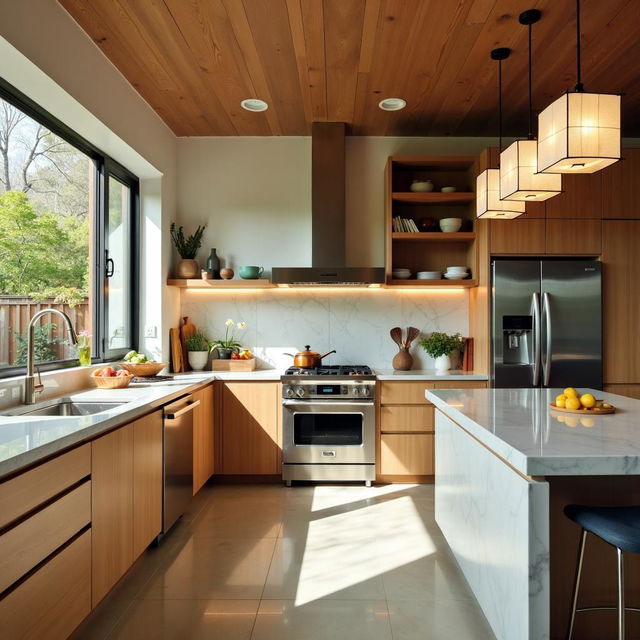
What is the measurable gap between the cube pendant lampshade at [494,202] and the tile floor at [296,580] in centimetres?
186

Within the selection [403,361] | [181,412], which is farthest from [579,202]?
[181,412]

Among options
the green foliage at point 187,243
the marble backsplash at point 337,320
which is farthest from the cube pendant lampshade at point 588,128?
the green foliage at point 187,243

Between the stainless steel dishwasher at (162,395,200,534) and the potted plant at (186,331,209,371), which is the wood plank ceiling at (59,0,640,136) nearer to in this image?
the potted plant at (186,331,209,371)

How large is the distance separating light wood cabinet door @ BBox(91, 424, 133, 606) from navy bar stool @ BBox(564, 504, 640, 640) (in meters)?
1.73

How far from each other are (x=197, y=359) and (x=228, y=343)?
29 cm

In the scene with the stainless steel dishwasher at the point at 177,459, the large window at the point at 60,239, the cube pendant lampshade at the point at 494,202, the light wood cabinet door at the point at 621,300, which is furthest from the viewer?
the light wood cabinet door at the point at 621,300

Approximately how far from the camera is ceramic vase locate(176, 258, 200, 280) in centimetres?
432

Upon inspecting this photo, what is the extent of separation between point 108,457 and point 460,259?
10.8ft

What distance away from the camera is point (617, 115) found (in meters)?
1.93

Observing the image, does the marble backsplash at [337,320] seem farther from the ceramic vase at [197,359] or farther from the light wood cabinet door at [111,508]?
the light wood cabinet door at [111,508]

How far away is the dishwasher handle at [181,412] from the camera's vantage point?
2.89m

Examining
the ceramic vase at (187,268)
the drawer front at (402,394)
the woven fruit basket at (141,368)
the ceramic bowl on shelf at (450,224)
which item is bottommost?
the drawer front at (402,394)

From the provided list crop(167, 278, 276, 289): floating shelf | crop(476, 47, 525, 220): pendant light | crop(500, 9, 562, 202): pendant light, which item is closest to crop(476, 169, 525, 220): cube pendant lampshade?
crop(476, 47, 525, 220): pendant light

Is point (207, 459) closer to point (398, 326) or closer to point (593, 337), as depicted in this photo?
point (398, 326)
